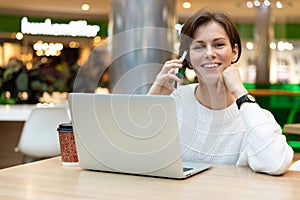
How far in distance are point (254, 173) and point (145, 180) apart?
37 centimetres

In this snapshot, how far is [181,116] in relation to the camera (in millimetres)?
2096

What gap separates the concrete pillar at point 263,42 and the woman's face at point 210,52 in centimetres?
1034

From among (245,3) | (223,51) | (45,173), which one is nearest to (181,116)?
(223,51)

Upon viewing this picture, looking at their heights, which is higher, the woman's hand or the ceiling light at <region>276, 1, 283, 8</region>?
the ceiling light at <region>276, 1, 283, 8</region>

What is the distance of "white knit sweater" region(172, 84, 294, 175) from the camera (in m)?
1.78

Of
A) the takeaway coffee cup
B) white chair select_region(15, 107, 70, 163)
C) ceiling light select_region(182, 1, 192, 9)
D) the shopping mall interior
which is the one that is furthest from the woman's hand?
ceiling light select_region(182, 1, 192, 9)

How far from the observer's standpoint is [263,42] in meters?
12.2

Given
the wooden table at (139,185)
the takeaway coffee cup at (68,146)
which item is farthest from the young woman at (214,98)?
the takeaway coffee cup at (68,146)

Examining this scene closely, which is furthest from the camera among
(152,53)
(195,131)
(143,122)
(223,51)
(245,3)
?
(245,3)

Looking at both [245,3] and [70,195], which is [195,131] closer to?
[70,195]

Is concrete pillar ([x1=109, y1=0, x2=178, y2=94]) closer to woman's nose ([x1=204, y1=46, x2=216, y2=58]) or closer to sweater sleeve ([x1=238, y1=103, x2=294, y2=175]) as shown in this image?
woman's nose ([x1=204, y1=46, x2=216, y2=58])

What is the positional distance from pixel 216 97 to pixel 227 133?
0.44 ft

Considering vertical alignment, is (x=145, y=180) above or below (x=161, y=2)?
below

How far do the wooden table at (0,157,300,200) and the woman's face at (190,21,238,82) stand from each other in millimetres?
342
